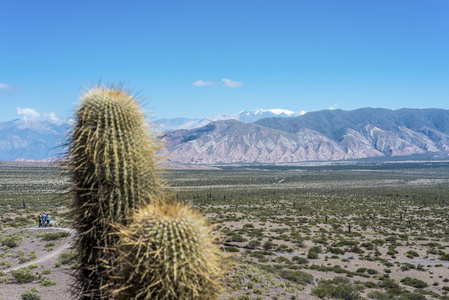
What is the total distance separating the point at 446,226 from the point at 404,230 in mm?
4904

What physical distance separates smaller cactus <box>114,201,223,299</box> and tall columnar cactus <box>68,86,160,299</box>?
0.19 meters

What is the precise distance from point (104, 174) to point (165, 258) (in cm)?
101

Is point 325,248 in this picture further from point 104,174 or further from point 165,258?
point 104,174

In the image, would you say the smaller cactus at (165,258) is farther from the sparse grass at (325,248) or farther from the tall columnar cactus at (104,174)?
the sparse grass at (325,248)

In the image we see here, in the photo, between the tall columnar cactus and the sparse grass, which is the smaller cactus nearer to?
the tall columnar cactus

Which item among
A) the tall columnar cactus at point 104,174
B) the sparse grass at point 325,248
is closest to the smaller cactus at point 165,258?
the tall columnar cactus at point 104,174

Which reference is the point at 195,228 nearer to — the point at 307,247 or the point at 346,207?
the point at 307,247

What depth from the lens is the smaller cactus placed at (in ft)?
8.99

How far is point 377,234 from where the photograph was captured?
26.5m

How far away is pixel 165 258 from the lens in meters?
2.73

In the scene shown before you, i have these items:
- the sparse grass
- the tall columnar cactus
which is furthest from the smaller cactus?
the sparse grass

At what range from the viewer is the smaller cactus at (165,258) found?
2740 mm

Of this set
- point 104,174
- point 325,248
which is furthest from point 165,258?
point 325,248

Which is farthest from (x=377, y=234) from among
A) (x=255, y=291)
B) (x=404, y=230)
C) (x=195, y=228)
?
(x=195, y=228)
